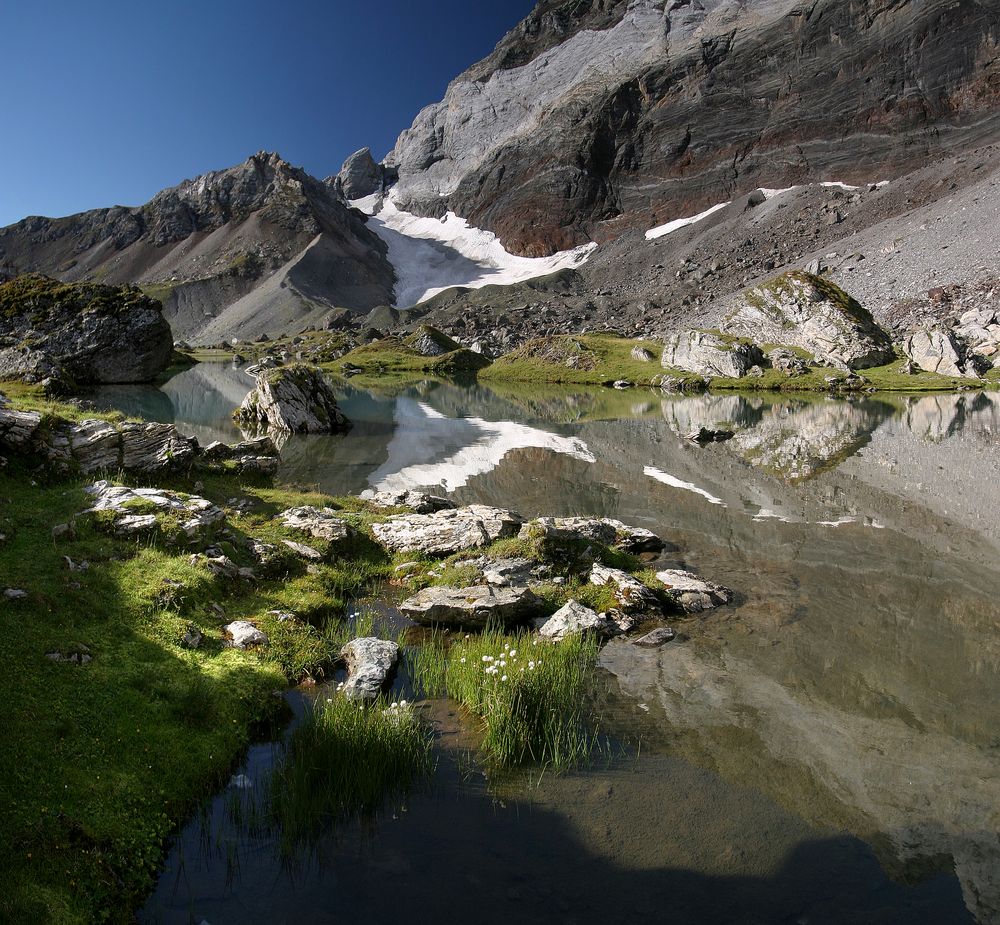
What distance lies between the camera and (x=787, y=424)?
51.5 meters

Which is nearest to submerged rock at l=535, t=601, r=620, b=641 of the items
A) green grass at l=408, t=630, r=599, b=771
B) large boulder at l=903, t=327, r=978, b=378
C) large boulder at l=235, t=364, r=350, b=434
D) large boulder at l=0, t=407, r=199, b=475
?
green grass at l=408, t=630, r=599, b=771

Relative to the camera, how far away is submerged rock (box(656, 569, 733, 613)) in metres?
15.3

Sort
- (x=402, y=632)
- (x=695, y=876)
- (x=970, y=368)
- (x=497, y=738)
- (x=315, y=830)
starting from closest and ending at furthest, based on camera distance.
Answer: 1. (x=695, y=876)
2. (x=315, y=830)
3. (x=497, y=738)
4. (x=402, y=632)
5. (x=970, y=368)

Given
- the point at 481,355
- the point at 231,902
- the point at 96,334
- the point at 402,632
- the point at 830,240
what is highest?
the point at 830,240

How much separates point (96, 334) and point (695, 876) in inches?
3272

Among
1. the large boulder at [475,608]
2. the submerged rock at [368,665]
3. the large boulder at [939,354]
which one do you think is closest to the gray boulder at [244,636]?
the submerged rock at [368,665]

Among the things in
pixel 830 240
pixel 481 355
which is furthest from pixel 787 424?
pixel 830 240

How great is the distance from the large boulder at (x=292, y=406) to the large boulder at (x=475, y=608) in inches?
1346

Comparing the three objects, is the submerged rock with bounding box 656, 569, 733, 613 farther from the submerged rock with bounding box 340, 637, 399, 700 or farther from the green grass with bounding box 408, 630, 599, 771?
the submerged rock with bounding box 340, 637, 399, 700

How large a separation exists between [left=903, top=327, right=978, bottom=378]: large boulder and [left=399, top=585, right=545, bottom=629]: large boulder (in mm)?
87501

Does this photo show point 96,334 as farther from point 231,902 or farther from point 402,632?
point 231,902

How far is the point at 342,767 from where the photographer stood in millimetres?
8992

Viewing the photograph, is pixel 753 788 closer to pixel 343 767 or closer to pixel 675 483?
pixel 343 767

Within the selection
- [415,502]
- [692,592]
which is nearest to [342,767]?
[692,592]
